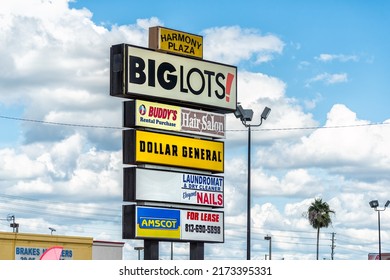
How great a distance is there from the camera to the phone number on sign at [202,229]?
37850mm

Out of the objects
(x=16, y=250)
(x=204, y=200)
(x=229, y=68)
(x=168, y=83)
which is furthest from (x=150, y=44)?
(x=16, y=250)

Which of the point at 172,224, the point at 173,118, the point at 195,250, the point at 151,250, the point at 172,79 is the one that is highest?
the point at 172,79

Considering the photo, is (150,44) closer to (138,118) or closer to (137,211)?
(138,118)

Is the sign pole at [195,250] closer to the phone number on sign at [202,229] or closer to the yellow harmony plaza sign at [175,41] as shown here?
the phone number on sign at [202,229]

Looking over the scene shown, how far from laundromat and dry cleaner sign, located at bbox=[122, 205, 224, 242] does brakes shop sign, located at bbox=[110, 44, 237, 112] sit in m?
4.54

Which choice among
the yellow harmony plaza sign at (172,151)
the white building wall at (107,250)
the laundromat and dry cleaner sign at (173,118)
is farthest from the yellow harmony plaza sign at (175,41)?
the white building wall at (107,250)

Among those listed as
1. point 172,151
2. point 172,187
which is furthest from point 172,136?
point 172,187

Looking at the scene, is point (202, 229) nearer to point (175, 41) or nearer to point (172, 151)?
point (172, 151)

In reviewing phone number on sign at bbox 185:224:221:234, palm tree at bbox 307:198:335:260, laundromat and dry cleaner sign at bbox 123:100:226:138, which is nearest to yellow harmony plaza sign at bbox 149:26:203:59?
laundromat and dry cleaner sign at bbox 123:100:226:138

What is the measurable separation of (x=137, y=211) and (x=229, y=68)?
8.37 meters

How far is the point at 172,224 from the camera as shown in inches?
1458

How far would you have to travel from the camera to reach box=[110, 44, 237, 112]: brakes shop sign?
1391 inches

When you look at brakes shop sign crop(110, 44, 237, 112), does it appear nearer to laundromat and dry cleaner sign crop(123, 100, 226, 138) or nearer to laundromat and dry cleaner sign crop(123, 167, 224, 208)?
laundromat and dry cleaner sign crop(123, 100, 226, 138)

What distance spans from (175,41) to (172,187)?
6147 millimetres
